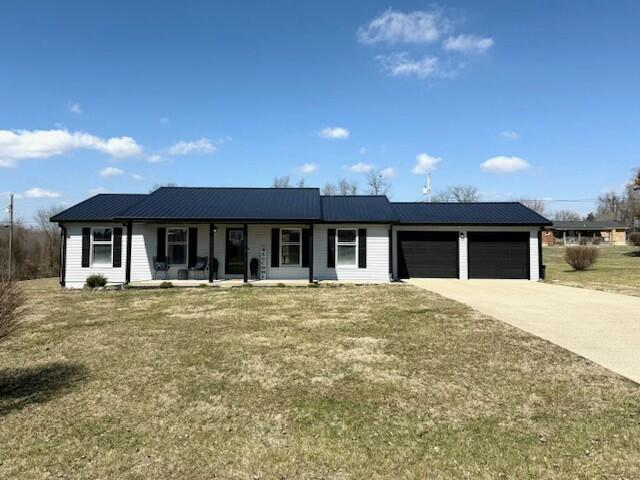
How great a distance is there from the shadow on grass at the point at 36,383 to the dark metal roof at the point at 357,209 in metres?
12.3

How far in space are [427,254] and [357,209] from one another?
4.02 m

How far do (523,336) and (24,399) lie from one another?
7.70 metres

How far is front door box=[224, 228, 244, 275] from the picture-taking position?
17703 mm

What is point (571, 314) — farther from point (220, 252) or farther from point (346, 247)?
point (220, 252)

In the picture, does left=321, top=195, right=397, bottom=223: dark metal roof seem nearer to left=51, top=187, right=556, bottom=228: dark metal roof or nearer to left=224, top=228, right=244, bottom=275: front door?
left=51, top=187, right=556, bottom=228: dark metal roof

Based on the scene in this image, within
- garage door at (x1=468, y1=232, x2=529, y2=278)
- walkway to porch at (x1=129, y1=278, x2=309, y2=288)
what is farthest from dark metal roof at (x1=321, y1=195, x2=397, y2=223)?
garage door at (x1=468, y1=232, x2=529, y2=278)

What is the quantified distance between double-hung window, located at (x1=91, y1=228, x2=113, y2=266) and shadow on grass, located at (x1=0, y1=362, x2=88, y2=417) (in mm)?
12403

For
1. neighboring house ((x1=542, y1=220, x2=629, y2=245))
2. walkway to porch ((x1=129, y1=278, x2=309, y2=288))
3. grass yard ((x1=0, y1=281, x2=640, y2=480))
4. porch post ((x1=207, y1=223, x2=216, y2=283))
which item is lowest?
grass yard ((x1=0, y1=281, x2=640, y2=480))

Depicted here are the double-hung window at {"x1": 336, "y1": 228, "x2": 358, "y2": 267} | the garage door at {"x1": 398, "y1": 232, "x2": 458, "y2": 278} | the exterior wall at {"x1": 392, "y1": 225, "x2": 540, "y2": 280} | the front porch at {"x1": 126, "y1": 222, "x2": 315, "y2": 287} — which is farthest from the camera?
the garage door at {"x1": 398, "y1": 232, "x2": 458, "y2": 278}

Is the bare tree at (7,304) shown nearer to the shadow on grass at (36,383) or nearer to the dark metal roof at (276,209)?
the shadow on grass at (36,383)

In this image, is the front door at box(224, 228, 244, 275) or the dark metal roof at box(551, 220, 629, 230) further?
the dark metal roof at box(551, 220, 629, 230)

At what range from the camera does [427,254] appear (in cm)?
1945

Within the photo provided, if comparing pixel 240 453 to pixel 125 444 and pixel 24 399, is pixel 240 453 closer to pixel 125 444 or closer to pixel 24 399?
pixel 125 444

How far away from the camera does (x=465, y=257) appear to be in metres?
19.2
